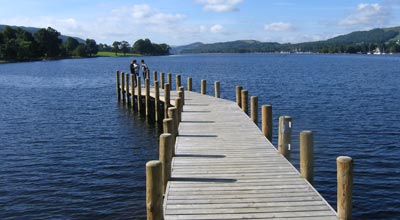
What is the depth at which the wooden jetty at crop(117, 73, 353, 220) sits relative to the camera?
816 centimetres

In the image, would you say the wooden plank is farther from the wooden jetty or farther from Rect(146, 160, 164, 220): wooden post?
Rect(146, 160, 164, 220): wooden post

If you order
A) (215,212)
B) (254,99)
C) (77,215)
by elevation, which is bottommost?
(77,215)

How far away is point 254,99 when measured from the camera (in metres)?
17.8

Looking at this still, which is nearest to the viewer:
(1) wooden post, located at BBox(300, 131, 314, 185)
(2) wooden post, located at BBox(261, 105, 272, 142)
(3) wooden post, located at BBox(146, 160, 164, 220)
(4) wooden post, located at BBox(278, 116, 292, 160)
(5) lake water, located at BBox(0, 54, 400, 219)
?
(3) wooden post, located at BBox(146, 160, 164, 220)

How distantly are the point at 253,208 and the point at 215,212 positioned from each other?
758 mm

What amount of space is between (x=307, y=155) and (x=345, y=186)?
2.15 m

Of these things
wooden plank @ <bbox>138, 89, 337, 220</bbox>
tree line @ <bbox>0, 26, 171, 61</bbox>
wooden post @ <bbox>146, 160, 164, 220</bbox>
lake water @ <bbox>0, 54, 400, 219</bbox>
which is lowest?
lake water @ <bbox>0, 54, 400, 219</bbox>

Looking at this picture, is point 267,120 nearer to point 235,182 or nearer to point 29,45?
point 235,182

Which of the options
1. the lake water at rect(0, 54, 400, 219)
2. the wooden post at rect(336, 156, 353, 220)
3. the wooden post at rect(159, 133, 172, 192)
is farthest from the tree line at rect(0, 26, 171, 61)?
the wooden post at rect(336, 156, 353, 220)

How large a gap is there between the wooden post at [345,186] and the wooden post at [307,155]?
2014 mm

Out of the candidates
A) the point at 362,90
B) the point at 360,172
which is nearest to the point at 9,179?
the point at 360,172

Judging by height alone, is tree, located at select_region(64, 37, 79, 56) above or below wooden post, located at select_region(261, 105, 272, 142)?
above

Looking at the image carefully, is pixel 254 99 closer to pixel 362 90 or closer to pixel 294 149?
pixel 294 149

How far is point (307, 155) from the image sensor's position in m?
10.4
